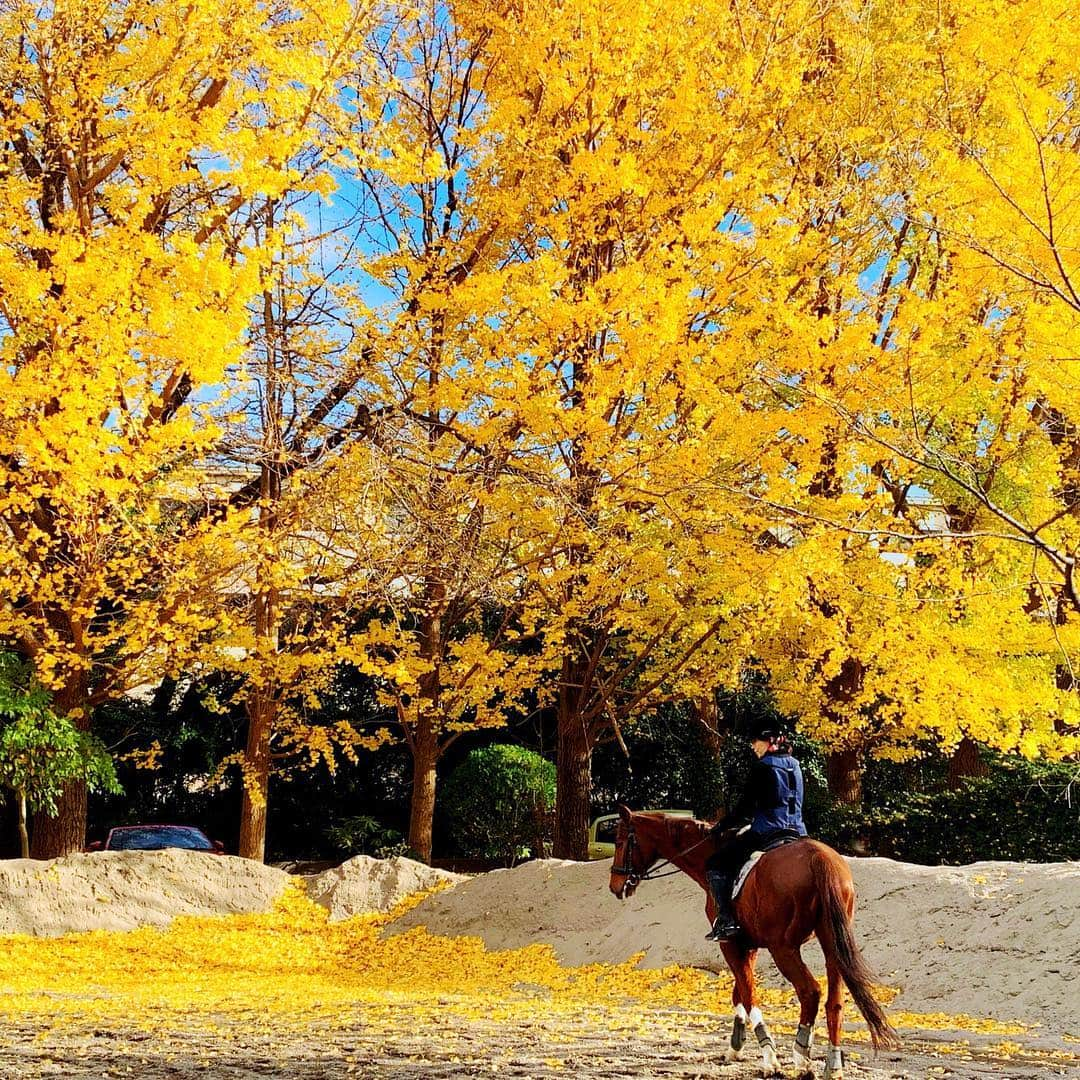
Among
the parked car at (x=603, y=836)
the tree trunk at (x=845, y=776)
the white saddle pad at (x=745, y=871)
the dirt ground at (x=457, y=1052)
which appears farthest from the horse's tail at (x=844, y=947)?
the parked car at (x=603, y=836)

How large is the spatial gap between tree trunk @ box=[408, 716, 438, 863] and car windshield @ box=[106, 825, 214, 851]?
3.08 m

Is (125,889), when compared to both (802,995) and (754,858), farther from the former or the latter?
(802,995)

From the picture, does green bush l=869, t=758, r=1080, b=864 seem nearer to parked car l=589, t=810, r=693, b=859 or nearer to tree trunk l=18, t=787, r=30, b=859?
parked car l=589, t=810, r=693, b=859

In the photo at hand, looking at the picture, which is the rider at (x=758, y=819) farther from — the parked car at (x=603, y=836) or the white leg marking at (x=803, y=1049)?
the parked car at (x=603, y=836)

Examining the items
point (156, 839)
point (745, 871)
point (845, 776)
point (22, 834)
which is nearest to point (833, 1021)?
point (745, 871)

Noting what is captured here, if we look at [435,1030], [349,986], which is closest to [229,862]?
[349,986]

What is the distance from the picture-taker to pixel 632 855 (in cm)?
728

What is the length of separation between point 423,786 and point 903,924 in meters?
7.31

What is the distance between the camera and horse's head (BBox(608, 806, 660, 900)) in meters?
7.23

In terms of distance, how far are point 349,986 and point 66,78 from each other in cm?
843

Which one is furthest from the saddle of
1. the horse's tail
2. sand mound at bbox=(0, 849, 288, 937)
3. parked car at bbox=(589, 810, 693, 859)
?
parked car at bbox=(589, 810, 693, 859)

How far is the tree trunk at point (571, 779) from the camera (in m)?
13.0

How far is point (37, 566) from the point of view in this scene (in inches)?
396

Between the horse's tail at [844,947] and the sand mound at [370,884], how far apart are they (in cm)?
906
